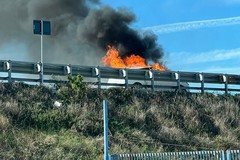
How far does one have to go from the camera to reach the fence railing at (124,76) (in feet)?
81.0

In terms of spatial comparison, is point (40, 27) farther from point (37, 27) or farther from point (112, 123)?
point (112, 123)

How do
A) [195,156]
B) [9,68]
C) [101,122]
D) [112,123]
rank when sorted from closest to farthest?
[195,156] < [101,122] < [112,123] < [9,68]

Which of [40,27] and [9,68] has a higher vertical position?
[40,27]

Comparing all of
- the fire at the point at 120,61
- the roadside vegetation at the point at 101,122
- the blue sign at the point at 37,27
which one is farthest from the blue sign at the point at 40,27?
the fire at the point at 120,61

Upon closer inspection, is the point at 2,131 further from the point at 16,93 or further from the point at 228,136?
the point at 228,136

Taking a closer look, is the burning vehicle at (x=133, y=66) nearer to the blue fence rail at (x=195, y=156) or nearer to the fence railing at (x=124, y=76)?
the fence railing at (x=124, y=76)

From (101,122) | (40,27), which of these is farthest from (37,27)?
(101,122)

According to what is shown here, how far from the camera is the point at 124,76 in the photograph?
2712 centimetres

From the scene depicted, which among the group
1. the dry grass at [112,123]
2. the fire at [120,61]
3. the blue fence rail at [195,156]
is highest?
the fire at [120,61]

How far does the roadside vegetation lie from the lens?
1953 cm

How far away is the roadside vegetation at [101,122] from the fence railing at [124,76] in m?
0.95

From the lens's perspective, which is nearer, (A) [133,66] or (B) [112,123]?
(B) [112,123]

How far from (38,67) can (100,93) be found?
2962 mm

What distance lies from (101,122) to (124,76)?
5249 millimetres
